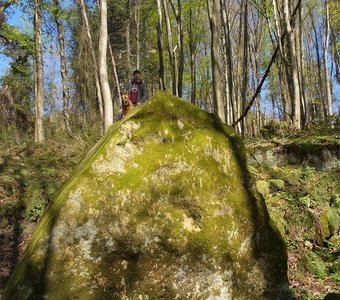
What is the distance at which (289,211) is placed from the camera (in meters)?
6.69

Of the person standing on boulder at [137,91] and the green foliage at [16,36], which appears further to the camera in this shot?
the green foliage at [16,36]

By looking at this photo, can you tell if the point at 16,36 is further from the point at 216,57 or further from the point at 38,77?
the point at 216,57

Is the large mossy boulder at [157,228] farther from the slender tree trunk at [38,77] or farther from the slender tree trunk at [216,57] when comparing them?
the slender tree trunk at [38,77]

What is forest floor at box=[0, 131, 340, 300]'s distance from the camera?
18.5 feet

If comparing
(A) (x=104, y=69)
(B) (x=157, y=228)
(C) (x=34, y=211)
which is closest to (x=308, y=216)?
(B) (x=157, y=228)

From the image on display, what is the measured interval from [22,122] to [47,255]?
17.6 m

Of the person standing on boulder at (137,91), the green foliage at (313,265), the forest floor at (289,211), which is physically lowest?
the green foliage at (313,265)

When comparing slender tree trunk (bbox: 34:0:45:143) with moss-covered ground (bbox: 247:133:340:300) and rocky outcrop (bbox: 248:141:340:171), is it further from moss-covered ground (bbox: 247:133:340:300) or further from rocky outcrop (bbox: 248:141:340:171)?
moss-covered ground (bbox: 247:133:340:300)

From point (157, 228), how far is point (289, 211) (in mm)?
4193

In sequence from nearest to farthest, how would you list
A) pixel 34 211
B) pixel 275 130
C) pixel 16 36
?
pixel 34 211 < pixel 275 130 < pixel 16 36

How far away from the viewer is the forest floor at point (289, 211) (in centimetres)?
563

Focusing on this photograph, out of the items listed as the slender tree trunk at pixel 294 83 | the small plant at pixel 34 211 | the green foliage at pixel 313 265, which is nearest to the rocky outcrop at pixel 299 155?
the slender tree trunk at pixel 294 83

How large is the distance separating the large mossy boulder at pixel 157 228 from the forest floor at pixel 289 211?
223cm

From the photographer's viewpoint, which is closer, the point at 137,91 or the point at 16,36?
the point at 137,91
